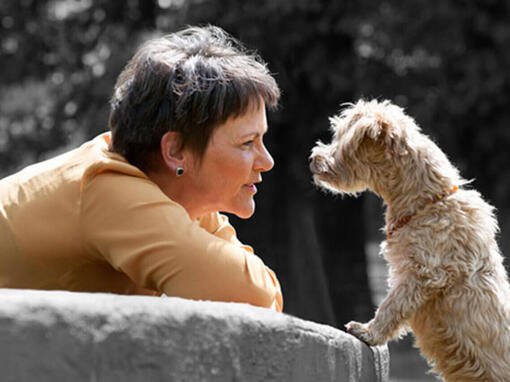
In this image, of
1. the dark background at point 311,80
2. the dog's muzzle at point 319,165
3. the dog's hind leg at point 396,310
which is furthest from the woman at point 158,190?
the dark background at point 311,80

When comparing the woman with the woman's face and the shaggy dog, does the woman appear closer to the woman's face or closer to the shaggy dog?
the woman's face

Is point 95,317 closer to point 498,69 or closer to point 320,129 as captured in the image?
point 320,129

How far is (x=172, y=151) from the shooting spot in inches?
110

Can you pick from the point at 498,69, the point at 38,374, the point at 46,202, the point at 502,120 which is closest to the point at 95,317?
the point at 38,374

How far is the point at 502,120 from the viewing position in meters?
12.5

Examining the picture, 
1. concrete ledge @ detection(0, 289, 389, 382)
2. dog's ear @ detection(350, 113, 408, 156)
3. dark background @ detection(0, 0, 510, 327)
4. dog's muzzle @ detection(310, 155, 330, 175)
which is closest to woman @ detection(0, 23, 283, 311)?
concrete ledge @ detection(0, 289, 389, 382)

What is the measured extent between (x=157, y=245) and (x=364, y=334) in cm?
123

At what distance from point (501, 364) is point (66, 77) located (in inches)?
422

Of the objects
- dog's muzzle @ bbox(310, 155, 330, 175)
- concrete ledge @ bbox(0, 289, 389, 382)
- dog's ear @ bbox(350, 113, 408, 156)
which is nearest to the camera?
concrete ledge @ bbox(0, 289, 389, 382)

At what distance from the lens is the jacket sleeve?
2314 mm

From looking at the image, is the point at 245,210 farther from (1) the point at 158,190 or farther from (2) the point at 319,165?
(2) the point at 319,165

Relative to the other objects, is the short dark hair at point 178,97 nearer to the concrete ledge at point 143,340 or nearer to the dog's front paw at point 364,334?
the concrete ledge at point 143,340

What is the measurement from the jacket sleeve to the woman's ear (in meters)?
0.34


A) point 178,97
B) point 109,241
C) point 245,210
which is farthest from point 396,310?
point 109,241
